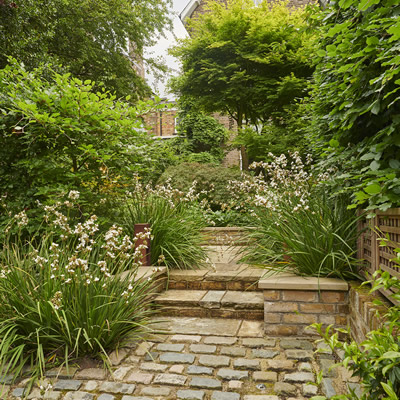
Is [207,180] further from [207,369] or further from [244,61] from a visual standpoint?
[207,369]

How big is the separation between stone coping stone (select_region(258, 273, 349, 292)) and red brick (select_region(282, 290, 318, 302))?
44mm

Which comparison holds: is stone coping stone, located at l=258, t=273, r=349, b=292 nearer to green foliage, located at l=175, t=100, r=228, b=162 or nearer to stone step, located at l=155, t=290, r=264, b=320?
stone step, located at l=155, t=290, r=264, b=320

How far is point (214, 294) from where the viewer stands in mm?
3822

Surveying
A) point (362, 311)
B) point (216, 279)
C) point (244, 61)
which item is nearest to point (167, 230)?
point (216, 279)

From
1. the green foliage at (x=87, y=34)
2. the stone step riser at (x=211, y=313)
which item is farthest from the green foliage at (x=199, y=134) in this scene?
the stone step riser at (x=211, y=313)

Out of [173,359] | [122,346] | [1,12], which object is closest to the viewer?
[173,359]

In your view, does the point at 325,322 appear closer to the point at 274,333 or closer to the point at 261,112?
the point at 274,333

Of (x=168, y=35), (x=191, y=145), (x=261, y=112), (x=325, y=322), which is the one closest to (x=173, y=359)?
(x=325, y=322)

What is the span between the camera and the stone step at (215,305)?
350 centimetres

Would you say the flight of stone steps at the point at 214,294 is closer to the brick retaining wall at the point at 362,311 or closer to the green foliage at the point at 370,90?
the brick retaining wall at the point at 362,311

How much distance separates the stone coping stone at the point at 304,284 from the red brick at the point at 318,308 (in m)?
0.16

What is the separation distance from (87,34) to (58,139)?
8462 mm

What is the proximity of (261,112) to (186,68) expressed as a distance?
2563 mm

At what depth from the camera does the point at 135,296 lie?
310 cm
